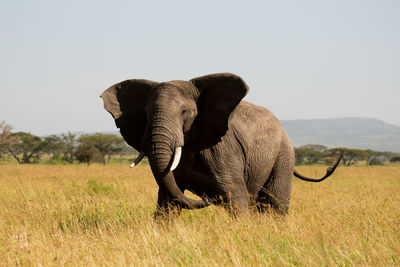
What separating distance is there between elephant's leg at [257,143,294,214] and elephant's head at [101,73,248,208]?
1511mm

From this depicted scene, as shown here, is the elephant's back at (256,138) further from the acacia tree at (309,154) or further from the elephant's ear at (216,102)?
the acacia tree at (309,154)

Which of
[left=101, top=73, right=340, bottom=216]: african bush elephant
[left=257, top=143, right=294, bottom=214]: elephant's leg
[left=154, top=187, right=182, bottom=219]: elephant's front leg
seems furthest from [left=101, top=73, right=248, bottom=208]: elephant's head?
[left=257, top=143, right=294, bottom=214]: elephant's leg

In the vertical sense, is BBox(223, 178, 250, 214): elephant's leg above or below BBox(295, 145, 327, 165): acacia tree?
above

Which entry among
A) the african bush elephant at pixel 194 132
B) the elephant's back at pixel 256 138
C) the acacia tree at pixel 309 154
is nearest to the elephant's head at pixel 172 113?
the african bush elephant at pixel 194 132

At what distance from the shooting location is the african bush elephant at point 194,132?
15.8ft

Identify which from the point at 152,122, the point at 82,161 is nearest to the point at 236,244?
the point at 152,122

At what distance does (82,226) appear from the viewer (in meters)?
5.82

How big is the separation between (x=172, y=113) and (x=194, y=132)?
636 mm

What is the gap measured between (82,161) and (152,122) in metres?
25.2

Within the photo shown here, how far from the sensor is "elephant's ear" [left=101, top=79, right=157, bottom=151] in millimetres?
5488

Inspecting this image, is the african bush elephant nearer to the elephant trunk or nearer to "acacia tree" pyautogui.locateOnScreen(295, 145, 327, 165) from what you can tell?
the elephant trunk

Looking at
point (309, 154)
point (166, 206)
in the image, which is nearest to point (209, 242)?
point (166, 206)

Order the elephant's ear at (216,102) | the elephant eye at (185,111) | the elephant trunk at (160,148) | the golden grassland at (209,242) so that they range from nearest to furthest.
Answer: the golden grassland at (209,242), the elephant trunk at (160,148), the elephant eye at (185,111), the elephant's ear at (216,102)

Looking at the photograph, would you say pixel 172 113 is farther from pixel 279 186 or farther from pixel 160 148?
pixel 279 186
